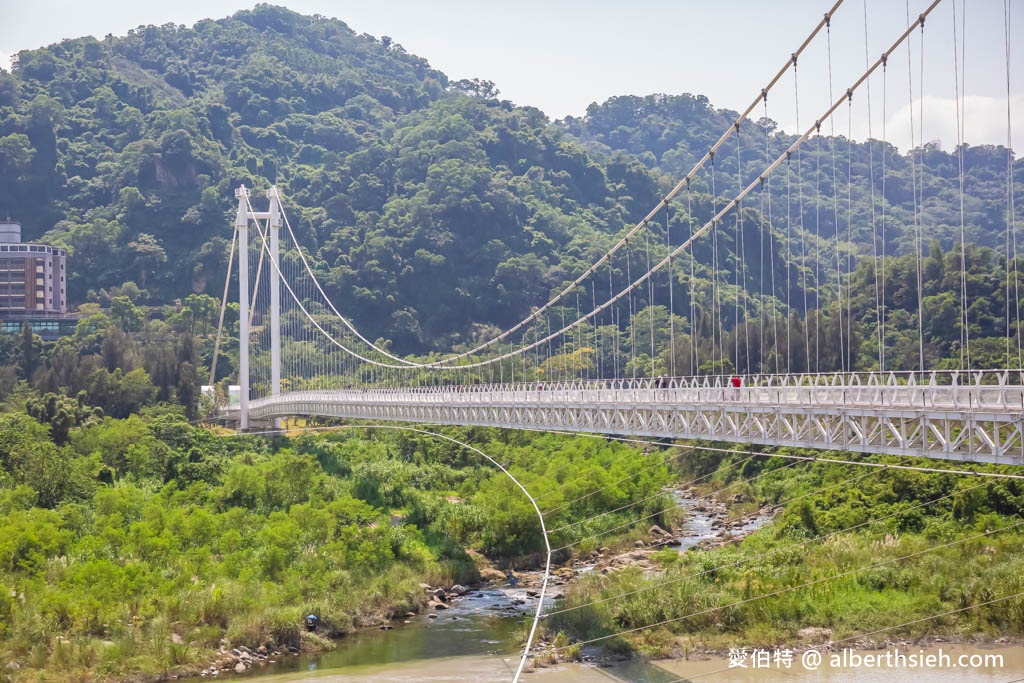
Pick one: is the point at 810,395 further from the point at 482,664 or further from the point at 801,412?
the point at 482,664

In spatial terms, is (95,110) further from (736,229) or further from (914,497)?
(914,497)

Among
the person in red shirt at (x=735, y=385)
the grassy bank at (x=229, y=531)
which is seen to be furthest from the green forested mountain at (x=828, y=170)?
the person in red shirt at (x=735, y=385)

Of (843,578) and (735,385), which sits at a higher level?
(735,385)

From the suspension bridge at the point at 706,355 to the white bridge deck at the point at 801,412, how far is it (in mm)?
52

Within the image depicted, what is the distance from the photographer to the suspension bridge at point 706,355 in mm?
21234

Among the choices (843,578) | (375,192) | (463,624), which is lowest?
(463,624)

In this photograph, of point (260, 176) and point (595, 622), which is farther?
point (260, 176)

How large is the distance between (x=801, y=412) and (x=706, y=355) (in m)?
36.5

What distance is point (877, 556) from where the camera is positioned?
29.5 metres

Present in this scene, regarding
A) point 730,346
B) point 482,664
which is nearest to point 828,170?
point 730,346

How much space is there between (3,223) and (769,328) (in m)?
67.9

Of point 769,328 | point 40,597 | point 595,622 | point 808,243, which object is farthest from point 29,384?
point 808,243

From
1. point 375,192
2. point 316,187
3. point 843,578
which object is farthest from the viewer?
point 316,187

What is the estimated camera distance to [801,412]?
22.8 meters
